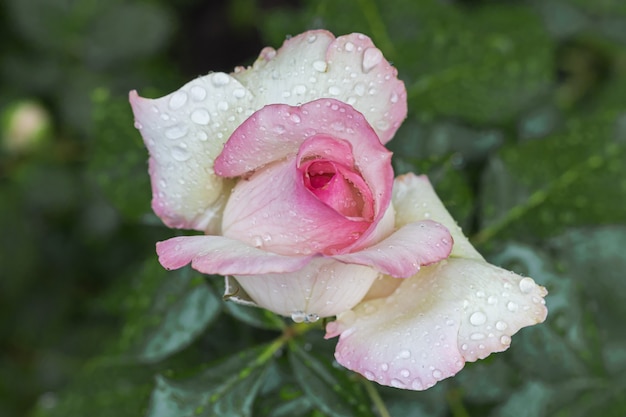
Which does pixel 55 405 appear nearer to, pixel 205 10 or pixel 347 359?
pixel 347 359

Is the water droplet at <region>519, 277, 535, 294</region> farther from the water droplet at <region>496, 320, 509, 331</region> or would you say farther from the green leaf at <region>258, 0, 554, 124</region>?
the green leaf at <region>258, 0, 554, 124</region>

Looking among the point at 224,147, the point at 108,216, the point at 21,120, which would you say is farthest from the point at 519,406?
the point at 21,120

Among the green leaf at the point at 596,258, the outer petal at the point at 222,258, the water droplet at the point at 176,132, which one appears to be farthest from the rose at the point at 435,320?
the green leaf at the point at 596,258

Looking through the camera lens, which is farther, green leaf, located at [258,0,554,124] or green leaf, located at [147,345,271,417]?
green leaf, located at [258,0,554,124]

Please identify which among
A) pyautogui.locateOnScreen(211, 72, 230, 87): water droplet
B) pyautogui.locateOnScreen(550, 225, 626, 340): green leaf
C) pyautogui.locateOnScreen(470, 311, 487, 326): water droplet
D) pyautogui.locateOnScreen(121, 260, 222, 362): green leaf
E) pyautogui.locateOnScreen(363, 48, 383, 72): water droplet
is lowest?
pyautogui.locateOnScreen(550, 225, 626, 340): green leaf

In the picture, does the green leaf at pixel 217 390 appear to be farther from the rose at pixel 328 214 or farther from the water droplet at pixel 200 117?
the water droplet at pixel 200 117

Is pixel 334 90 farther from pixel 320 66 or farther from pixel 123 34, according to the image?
pixel 123 34

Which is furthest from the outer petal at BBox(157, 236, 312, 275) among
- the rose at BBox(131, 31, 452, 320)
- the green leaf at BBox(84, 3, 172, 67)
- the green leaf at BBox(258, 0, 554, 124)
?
the green leaf at BBox(84, 3, 172, 67)
